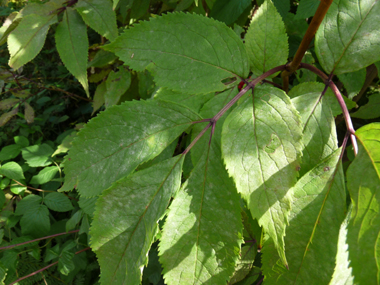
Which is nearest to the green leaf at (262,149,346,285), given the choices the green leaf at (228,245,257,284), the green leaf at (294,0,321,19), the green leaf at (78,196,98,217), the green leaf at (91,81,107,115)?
the green leaf at (228,245,257,284)

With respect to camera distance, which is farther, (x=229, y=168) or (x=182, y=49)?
(x=182, y=49)

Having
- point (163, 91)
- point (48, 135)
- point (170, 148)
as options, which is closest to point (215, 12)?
point (163, 91)

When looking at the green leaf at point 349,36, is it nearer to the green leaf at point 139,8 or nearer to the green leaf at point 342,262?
the green leaf at point 342,262

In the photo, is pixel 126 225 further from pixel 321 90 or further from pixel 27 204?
pixel 27 204

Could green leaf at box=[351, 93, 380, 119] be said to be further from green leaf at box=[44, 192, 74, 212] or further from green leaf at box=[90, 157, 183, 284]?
green leaf at box=[44, 192, 74, 212]

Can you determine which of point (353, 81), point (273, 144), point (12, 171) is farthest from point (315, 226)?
point (12, 171)

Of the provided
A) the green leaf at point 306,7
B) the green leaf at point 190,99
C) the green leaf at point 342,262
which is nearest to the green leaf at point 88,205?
the green leaf at point 190,99
